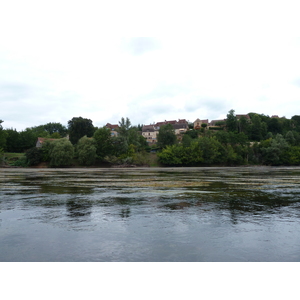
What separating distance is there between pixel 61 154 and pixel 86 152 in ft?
22.8

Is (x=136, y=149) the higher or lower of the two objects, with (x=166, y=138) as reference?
lower

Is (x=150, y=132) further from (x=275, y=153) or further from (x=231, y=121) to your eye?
(x=275, y=153)

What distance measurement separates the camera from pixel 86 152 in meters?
78.6

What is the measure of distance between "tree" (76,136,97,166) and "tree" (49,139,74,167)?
9.29ft

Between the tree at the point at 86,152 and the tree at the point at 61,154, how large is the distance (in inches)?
112

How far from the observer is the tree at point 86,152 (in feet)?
258

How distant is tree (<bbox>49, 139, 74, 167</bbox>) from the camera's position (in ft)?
246

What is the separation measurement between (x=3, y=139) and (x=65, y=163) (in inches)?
1323

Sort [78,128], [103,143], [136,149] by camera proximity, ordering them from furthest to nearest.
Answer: [78,128], [136,149], [103,143]

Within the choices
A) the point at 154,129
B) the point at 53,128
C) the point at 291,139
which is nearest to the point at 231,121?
the point at 291,139

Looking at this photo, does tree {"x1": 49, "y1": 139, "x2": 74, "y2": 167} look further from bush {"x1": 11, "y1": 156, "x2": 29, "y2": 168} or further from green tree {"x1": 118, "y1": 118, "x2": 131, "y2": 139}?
green tree {"x1": 118, "y1": 118, "x2": 131, "y2": 139}

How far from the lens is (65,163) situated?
76438 millimetres

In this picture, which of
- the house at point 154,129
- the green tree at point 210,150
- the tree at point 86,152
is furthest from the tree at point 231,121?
the tree at point 86,152
